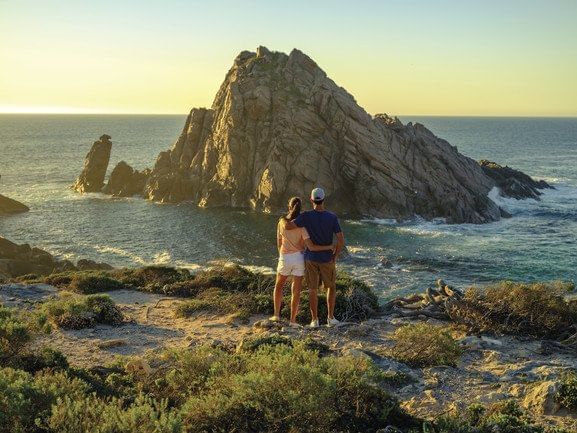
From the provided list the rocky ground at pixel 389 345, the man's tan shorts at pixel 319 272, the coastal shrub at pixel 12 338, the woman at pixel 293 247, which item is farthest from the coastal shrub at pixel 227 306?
the coastal shrub at pixel 12 338

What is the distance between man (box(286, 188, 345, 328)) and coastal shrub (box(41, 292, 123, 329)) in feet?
19.1

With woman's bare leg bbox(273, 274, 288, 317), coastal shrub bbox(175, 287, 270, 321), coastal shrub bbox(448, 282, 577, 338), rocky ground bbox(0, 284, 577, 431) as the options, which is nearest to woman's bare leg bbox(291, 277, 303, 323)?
woman's bare leg bbox(273, 274, 288, 317)

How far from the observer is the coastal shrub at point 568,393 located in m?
8.59

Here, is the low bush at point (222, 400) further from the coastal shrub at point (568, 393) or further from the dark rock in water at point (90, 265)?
the dark rock in water at point (90, 265)

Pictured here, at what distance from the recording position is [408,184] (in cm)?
5953

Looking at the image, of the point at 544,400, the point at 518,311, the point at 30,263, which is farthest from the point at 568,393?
the point at 30,263

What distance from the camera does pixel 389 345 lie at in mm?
12500

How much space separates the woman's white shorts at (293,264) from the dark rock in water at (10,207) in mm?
56860

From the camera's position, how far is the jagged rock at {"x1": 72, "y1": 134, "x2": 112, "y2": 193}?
76438 millimetres

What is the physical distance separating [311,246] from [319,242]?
0.23m

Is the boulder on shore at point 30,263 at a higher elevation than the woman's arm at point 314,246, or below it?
below

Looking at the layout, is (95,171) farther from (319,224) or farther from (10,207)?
(319,224)

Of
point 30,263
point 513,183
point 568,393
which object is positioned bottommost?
point 30,263

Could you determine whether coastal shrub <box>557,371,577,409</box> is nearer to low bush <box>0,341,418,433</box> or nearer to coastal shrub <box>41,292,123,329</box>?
low bush <box>0,341,418,433</box>
